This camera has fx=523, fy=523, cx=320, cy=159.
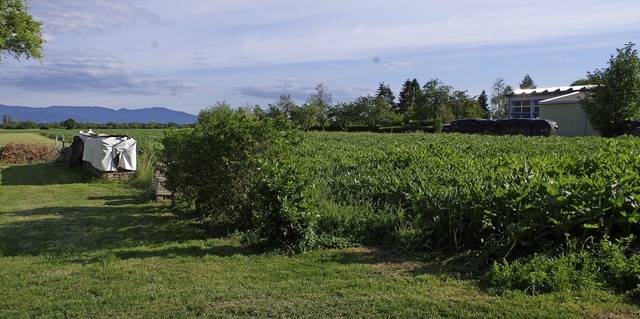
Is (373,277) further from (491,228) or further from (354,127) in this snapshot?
(354,127)

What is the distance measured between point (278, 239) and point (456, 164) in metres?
3.86

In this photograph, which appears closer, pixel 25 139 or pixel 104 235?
pixel 104 235

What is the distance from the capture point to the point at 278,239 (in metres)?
6.68

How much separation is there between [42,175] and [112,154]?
11.7ft

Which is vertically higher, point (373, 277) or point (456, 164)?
point (456, 164)

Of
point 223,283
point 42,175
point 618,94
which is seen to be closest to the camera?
point 223,283

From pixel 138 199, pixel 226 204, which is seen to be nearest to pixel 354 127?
pixel 138 199

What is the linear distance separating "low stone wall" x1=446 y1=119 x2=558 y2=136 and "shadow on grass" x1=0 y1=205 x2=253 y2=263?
28.1 m

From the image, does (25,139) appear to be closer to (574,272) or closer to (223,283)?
(223,283)

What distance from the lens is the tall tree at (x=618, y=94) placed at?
33969 millimetres

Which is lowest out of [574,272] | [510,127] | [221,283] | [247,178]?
[221,283]

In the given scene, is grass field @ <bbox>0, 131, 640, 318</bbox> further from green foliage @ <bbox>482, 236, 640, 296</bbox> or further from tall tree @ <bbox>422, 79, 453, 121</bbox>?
tall tree @ <bbox>422, 79, 453, 121</bbox>

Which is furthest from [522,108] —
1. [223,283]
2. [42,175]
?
[223,283]

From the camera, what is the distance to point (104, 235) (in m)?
8.31
